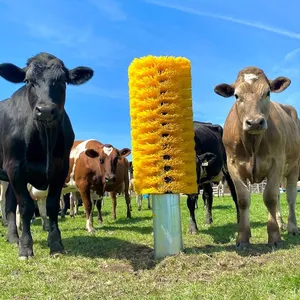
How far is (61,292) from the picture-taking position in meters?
4.29

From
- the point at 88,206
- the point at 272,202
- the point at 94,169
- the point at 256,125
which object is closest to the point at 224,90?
the point at 256,125

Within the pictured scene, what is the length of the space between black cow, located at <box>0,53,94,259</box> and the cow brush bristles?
3.73ft

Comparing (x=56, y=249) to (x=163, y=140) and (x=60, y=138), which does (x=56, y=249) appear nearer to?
(x=60, y=138)

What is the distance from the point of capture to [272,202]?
21.9 ft

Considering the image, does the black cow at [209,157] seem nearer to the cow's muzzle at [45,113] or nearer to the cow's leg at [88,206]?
the cow's leg at [88,206]

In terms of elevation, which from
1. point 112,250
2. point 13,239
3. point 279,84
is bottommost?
point 112,250

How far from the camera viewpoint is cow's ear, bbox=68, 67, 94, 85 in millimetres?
6969

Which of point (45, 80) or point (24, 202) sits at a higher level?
point (45, 80)

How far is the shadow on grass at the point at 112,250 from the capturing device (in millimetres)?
5811

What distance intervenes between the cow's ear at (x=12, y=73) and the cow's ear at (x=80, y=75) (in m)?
0.73

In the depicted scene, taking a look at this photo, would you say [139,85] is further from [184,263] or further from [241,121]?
[184,263]

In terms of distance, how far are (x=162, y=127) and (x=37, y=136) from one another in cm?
193

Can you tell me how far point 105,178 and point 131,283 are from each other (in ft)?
22.2

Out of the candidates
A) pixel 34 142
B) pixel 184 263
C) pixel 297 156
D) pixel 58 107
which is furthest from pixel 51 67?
pixel 297 156
